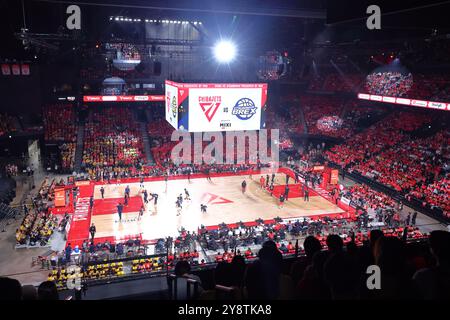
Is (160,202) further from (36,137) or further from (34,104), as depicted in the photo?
(34,104)

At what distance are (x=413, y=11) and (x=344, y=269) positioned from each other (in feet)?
8.16

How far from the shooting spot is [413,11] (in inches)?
138

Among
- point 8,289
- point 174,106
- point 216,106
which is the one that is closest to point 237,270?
point 8,289

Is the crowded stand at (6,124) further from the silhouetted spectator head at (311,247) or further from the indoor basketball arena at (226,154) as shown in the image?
the silhouetted spectator head at (311,247)

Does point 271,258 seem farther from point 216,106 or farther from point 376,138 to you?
point 376,138

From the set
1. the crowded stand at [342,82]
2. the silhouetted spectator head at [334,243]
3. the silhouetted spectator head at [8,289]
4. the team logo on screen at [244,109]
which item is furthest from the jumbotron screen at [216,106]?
the crowded stand at [342,82]

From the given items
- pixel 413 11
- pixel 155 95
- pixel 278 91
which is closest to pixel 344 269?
pixel 413 11

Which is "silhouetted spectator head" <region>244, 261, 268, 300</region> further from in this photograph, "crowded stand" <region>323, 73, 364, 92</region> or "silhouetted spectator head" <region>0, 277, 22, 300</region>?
"crowded stand" <region>323, 73, 364, 92</region>

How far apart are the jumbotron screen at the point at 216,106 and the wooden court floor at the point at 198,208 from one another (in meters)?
5.47

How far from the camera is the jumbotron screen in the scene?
750 inches

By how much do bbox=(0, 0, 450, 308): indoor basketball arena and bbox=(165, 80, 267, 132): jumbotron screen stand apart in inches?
4.2

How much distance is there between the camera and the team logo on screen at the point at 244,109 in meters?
20.1

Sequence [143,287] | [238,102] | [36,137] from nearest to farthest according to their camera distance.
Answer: [143,287] → [238,102] → [36,137]

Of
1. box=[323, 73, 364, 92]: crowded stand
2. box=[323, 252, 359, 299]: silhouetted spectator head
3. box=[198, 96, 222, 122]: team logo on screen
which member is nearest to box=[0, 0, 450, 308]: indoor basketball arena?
box=[323, 252, 359, 299]: silhouetted spectator head
